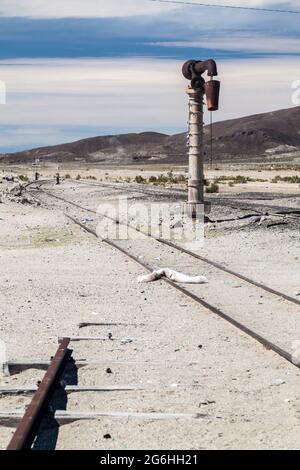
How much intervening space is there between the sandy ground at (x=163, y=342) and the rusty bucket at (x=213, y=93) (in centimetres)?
660

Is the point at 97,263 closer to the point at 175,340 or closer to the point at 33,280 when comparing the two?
the point at 33,280

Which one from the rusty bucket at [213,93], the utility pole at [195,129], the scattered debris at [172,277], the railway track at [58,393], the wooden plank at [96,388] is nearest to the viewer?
the railway track at [58,393]

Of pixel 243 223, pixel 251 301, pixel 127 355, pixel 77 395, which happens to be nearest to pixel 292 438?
pixel 77 395

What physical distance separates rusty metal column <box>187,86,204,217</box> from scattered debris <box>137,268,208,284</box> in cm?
1133

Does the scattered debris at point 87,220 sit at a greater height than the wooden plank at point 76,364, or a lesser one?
lesser

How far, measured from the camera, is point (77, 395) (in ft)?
22.3

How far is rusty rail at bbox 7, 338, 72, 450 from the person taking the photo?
5.32 meters

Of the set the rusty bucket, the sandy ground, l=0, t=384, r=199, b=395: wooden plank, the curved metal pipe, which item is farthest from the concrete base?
l=0, t=384, r=199, b=395: wooden plank

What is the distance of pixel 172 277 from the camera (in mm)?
12992

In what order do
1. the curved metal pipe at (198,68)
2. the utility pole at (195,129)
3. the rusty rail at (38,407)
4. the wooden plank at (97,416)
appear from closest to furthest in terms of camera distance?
the rusty rail at (38,407) → the wooden plank at (97,416) → the curved metal pipe at (198,68) → the utility pole at (195,129)
